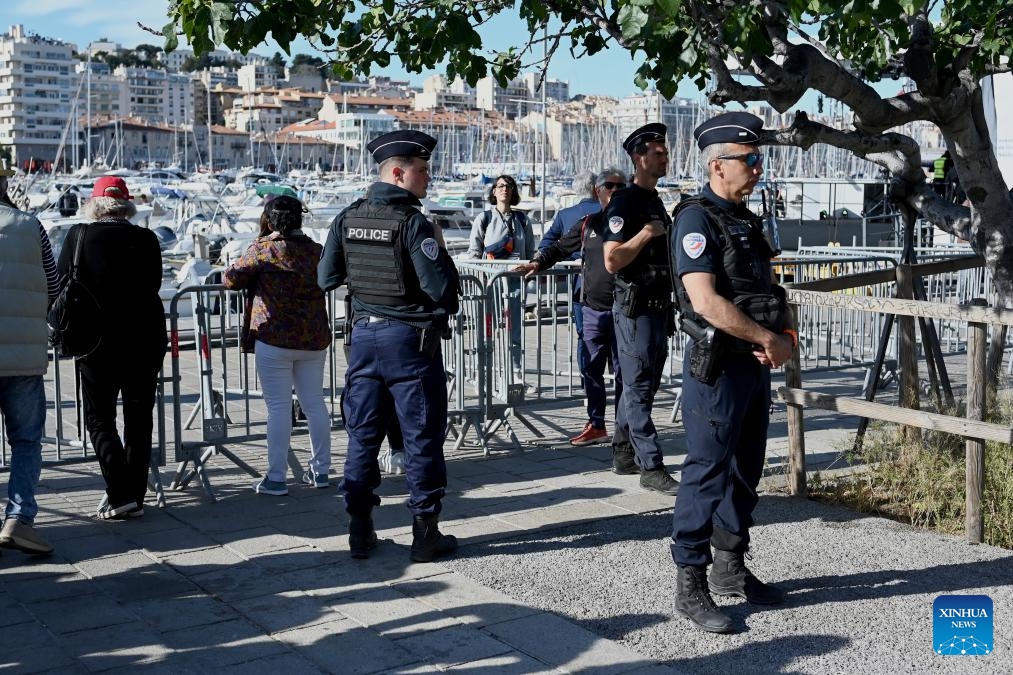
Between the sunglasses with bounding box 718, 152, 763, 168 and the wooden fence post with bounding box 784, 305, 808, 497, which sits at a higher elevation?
the sunglasses with bounding box 718, 152, 763, 168

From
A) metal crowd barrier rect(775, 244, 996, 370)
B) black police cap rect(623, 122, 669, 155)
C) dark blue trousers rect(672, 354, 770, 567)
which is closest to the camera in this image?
dark blue trousers rect(672, 354, 770, 567)

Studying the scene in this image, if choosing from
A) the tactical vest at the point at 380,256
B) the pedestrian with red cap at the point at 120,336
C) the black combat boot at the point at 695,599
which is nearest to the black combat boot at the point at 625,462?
the tactical vest at the point at 380,256

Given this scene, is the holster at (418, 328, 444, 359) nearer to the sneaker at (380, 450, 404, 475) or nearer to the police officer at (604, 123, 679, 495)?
the police officer at (604, 123, 679, 495)

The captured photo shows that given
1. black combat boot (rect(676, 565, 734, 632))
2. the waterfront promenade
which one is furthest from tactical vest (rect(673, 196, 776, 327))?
the waterfront promenade

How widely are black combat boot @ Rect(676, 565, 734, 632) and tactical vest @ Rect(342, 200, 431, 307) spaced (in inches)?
70.7

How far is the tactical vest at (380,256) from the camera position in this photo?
18.9 ft

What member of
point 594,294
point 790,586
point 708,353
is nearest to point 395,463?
point 594,294

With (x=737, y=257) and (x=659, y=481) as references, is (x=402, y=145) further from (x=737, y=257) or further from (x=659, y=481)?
(x=659, y=481)

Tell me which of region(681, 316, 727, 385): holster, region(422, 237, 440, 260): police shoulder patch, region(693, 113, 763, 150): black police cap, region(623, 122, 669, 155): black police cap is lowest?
region(681, 316, 727, 385): holster

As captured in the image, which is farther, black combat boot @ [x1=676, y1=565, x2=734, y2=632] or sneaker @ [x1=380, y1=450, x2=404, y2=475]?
sneaker @ [x1=380, y1=450, x2=404, y2=475]

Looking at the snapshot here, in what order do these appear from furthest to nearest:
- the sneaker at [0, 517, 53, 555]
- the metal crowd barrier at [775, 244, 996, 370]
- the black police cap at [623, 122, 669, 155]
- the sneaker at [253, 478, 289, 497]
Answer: the metal crowd barrier at [775, 244, 996, 370] → the sneaker at [253, 478, 289, 497] → the black police cap at [623, 122, 669, 155] → the sneaker at [0, 517, 53, 555]

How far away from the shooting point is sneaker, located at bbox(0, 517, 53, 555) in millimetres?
→ 5957

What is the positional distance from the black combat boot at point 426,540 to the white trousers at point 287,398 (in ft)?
5.17

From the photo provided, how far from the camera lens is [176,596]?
544 centimetres
